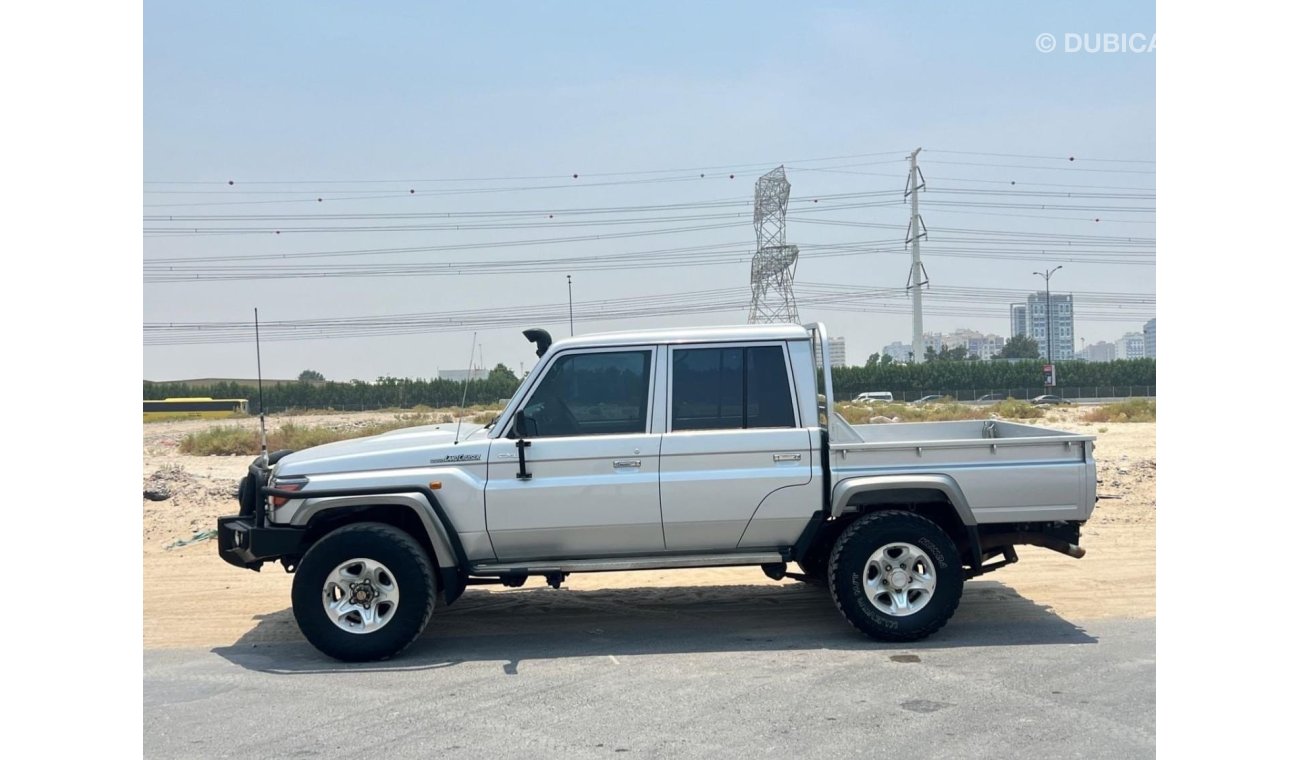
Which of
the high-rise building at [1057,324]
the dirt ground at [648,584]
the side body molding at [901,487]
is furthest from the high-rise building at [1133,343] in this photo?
the side body molding at [901,487]

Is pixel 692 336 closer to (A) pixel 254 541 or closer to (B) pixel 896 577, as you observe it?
(B) pixel 896 577

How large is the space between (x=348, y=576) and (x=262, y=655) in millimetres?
944

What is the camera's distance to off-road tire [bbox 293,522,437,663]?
733cm

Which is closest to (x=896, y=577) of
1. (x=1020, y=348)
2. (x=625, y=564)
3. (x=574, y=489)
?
(x=625, y=564)

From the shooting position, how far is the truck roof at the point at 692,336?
779 cm

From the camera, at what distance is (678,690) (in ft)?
21.3

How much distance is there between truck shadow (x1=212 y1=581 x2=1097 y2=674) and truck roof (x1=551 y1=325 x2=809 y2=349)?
2116 mm

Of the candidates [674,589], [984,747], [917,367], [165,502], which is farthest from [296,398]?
[984,747]

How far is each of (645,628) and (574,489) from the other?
1380mm

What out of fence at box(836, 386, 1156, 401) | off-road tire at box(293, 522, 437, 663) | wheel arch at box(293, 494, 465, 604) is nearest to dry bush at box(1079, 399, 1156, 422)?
fence at box(836, 386, 1156, 401)

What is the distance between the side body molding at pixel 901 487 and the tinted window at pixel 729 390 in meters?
0.59

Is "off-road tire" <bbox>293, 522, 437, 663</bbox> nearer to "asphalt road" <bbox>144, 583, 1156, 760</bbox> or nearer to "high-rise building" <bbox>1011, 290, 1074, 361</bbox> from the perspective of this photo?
"asphalt road" <bbox>144, 583, 1156, 760</bbox>

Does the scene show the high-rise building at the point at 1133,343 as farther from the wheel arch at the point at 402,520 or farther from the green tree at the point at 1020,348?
the wheel arch at the point at 402,520

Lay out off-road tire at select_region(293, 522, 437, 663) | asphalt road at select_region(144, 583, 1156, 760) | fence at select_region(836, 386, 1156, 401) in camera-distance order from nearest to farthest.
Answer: asphalt road at select_region(144, 583, 1156, 760), off-road tire at select_region(293, 522, 437, 663), fence at select_region(836, 386, 1156, 401)
